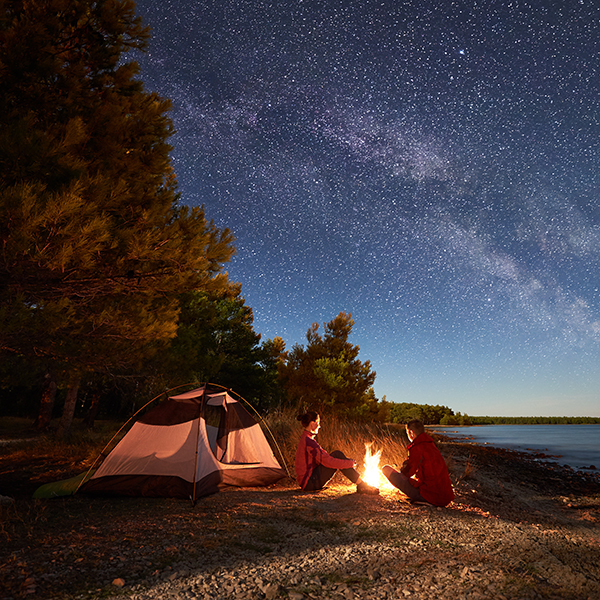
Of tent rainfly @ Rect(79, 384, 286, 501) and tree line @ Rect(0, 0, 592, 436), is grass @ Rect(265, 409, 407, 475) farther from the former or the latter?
tree line @ Rect(0, 0, 592, 436)

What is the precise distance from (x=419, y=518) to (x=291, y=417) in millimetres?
8986

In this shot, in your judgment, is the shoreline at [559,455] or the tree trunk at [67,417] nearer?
the tree trunk at [67,417]

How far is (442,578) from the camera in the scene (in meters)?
3.20

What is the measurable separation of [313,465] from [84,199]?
546 cm

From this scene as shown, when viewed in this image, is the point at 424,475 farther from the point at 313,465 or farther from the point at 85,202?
the point at 85,202

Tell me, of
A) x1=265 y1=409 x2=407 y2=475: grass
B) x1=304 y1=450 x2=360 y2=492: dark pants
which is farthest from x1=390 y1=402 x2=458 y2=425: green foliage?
x1=304 y1=450 x2=360 y2=492: dark pants

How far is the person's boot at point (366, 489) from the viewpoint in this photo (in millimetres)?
6273

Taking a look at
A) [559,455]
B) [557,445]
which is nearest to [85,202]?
[559,455]

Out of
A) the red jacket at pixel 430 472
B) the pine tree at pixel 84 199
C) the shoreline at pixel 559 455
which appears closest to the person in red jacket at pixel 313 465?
the red jacket at pixel 430 472

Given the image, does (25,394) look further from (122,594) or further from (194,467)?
(122,594)

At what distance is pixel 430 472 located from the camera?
559cm

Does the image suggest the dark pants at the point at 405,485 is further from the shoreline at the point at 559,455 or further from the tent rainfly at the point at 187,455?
the shoreline at the point at 559,455

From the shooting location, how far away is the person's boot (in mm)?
6273

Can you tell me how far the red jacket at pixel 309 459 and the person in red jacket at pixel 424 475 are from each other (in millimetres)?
864
